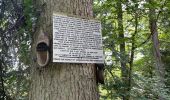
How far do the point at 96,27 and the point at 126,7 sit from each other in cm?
155

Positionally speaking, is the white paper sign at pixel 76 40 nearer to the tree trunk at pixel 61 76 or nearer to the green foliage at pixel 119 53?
the tree trunk at pixel 61 76

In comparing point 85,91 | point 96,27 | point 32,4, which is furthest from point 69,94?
point 32,4

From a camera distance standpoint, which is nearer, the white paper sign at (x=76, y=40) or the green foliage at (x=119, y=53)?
the white paper sign at (x=76, y=40)

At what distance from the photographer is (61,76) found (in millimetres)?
1868

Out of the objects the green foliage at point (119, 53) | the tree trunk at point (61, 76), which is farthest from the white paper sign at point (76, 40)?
the green foliage at point (119, 53)

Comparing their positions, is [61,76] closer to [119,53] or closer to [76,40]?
[76,40]

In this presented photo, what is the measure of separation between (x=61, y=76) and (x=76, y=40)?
0.99 feet

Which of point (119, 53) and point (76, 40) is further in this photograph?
point (119, 53)

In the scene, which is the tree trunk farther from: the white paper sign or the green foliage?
the green foliage

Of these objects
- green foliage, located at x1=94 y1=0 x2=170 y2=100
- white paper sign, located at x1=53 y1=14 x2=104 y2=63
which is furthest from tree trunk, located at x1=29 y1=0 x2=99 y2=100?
green foliage, located at x1=94 y1=0 x2=170 y2=100

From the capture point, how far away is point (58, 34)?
1872mm

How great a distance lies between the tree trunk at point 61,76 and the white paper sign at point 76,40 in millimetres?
56

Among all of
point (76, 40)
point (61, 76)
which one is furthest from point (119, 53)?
point (61, 76)

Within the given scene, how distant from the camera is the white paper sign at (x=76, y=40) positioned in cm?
186
